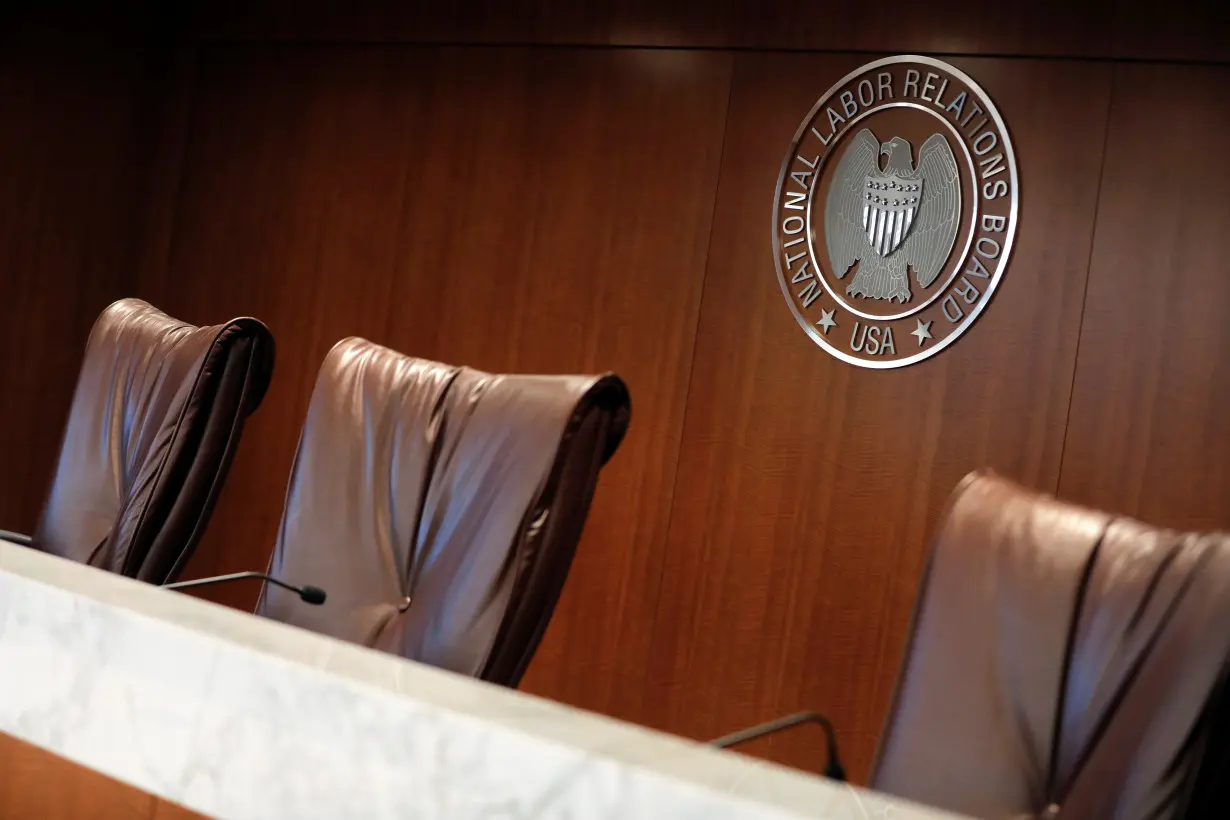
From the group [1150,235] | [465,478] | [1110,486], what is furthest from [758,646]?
[465,478]

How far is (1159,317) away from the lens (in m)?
3.21

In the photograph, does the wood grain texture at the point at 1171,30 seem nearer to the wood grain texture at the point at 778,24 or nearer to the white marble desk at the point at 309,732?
the wood grain texture at the point at 778,24

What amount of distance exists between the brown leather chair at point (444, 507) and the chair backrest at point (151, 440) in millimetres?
316

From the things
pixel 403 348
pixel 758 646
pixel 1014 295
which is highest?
pixel 1014 295

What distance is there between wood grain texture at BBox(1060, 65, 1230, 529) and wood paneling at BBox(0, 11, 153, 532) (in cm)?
381

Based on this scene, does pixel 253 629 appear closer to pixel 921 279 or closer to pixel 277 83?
pixel 921 279

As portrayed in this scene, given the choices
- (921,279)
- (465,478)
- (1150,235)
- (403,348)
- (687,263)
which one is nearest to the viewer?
(465,478)

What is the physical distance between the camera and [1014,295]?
338 cm

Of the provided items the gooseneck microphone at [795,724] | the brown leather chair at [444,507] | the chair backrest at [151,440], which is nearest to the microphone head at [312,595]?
the brown leather chair at [444,507]

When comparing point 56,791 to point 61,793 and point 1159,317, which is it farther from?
point 1159,317

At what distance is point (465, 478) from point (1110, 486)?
2098 mm

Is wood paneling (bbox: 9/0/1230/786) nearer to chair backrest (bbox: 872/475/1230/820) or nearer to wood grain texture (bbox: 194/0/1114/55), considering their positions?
wood grain texture (bbox: 194/0/1114/55)

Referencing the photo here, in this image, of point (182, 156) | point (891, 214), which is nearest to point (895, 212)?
point (891, 214)

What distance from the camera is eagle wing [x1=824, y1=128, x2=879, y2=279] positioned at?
3.60 m
